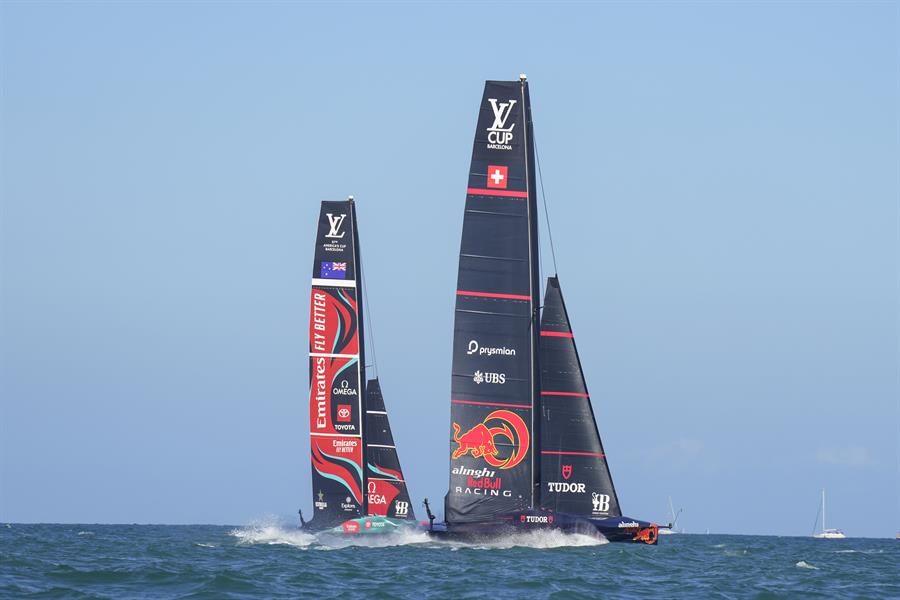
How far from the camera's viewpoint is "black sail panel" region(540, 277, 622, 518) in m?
43.6

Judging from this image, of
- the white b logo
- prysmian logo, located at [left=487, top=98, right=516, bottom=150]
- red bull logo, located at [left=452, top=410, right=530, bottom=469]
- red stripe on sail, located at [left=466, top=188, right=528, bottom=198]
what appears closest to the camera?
red stripe on sail, located at [left=466, top=188, right=528, bottom=198]

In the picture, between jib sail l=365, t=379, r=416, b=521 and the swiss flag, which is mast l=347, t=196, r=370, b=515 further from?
the swiss flag

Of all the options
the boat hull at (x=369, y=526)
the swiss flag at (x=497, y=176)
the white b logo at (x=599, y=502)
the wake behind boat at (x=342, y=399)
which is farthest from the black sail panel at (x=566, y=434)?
the wake behind boat at (x=342, y=399)

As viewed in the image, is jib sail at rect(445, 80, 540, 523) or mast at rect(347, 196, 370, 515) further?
mast at rect(347, 196, 370, 515)

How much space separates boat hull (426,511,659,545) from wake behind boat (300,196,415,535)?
10.5 meters

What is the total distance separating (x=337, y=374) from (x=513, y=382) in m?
11.9

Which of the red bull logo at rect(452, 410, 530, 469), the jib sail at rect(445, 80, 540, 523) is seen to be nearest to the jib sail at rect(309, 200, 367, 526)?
the jib sail at rect(445, 80, 540, 523)

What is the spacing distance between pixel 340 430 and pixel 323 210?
27.0 ft

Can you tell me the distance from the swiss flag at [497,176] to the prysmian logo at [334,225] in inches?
439

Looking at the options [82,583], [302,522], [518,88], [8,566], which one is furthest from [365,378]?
[82,583]

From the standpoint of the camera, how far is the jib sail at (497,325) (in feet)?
140

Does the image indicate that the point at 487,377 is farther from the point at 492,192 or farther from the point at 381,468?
the point at 381,468

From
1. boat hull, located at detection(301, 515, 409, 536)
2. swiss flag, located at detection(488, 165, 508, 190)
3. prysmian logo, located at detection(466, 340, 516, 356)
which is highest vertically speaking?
swiss flag, located at detection(488, 165, 508, 190)

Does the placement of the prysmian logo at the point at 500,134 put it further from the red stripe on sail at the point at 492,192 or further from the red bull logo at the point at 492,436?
the red bull logo at the point at 492,436
